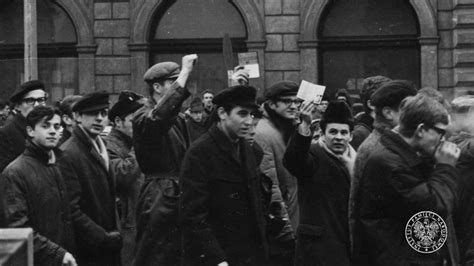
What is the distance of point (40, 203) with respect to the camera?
744 centimetres

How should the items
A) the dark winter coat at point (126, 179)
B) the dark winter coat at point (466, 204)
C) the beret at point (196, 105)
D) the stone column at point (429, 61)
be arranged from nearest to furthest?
the dark winter coat at point (466, 204)
the dark winter coat at point (126, 179)
the beret at point (196, 105)
the stone column at point (429, 61)

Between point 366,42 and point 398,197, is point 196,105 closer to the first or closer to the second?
point 366,42

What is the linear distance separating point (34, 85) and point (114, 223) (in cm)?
211

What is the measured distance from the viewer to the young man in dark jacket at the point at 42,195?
7.23 m

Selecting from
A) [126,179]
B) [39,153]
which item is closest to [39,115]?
[39,153]

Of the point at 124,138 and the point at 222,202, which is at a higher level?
the point at 124,138

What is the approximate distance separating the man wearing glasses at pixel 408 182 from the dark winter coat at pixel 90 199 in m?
2.73

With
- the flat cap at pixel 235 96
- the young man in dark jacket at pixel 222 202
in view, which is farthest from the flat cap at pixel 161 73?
the young man in dark jacket at pixel 222 202

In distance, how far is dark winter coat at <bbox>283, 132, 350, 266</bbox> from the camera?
24.1 ft

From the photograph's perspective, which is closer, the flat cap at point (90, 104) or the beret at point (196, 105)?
the flat cap at point (90, 104)

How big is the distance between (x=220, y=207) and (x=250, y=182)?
273 mm

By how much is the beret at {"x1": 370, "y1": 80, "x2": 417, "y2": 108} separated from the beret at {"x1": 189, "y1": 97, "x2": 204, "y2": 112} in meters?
9.41

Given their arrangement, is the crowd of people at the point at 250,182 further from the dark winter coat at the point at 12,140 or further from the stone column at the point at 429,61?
the stone column at the point at 429,61

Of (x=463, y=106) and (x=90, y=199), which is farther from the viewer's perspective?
(x=463, y=106)
